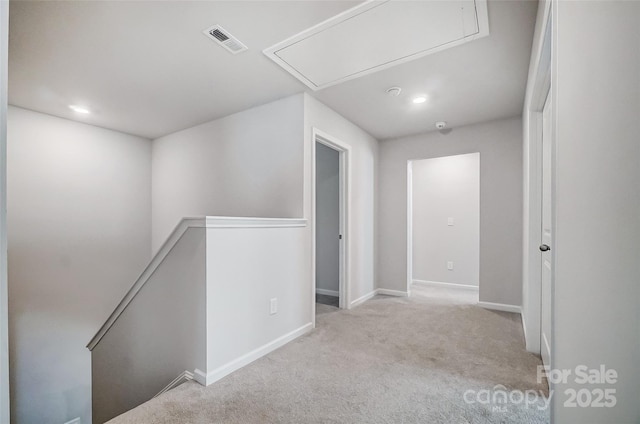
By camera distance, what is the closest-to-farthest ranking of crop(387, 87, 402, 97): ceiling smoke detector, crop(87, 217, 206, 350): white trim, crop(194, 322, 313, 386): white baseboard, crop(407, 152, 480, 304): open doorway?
1. crop(194, 322, 313, 386): white baseboard
2. crop(87, 217, 206, 350): white trim
3. crop(387, 87, 402, 97): ceiling smoke detector
4. crop(407, 152, 480, 304): open doorway

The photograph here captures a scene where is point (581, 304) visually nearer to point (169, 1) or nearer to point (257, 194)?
point (169, 1)

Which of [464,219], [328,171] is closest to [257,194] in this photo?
[328,171]

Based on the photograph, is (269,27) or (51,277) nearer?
(269,27)

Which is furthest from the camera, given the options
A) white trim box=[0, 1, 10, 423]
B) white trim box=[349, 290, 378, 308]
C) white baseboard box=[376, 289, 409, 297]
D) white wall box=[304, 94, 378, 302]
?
white baseboard box=[376, 289, 409, 297]

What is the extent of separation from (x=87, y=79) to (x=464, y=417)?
12.4 ft

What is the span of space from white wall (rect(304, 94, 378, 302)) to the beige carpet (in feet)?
3.29

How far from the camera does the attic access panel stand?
1731mm

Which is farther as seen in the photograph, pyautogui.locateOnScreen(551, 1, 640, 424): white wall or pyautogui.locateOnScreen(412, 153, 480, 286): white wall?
pyautogui.locateOnScreen(412, 153, 480, 286): white wall

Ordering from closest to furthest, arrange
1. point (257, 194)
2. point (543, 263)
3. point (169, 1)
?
point (169, 1) → point (543, 263) → point (257, 194)

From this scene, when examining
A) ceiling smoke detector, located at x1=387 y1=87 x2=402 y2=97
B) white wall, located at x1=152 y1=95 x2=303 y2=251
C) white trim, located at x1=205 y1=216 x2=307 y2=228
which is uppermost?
ceiling smoke detector, located at x1=387 y1=87 x2=402 y2=97

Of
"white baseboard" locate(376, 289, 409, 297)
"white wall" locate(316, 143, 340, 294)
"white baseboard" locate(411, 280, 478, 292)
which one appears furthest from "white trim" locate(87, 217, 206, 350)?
"white baseboard" locate(411, 280, 478, 292)

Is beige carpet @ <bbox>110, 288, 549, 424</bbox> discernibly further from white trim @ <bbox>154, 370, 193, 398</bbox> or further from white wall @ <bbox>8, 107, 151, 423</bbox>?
white wall @ <bbox>8, 107, 151, 423</bbox>

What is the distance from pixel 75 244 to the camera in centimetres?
365

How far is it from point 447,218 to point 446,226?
5.1 inches
